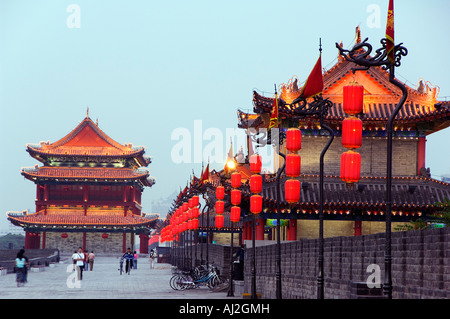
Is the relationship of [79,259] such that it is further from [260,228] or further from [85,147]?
[85,147]

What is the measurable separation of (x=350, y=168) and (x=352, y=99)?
55.9 inches

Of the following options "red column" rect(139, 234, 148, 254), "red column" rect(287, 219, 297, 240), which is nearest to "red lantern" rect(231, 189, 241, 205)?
"red column" rect(287, 219, 297, 240)

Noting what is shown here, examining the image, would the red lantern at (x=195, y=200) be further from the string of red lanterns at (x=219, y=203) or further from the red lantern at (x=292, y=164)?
the red lantern at (x=292, y=164)

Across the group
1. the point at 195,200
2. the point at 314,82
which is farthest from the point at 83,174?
the point at 314,82

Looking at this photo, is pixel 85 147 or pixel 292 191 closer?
pixel 292 191

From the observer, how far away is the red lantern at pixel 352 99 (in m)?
15.9

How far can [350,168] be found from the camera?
52.6 ft

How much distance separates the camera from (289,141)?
863 inches

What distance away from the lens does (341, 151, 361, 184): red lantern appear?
52.5 feet

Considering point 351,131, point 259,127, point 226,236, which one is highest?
point 259,127

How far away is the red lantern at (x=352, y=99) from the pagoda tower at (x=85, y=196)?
67.8 m
